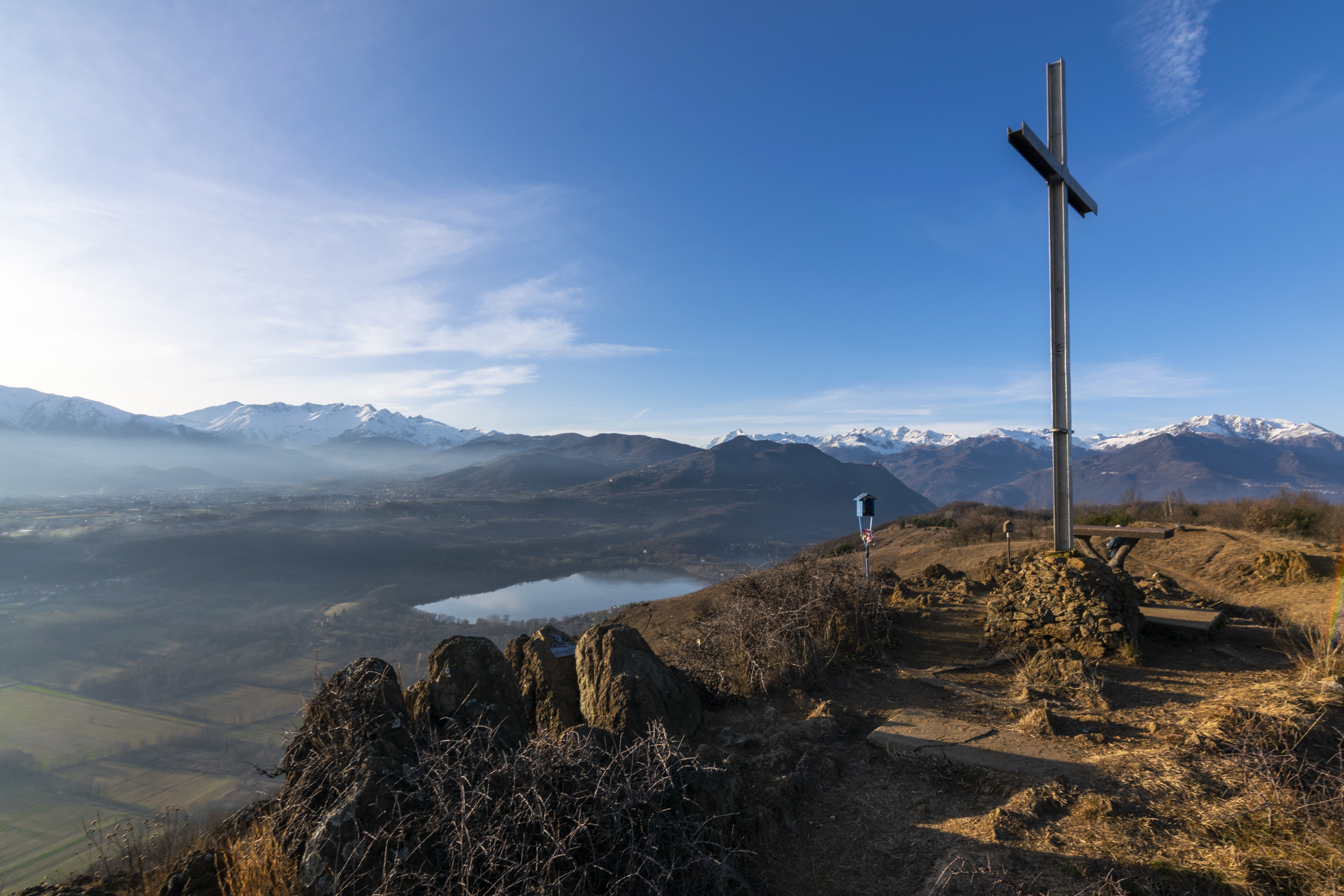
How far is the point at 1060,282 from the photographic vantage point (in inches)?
293

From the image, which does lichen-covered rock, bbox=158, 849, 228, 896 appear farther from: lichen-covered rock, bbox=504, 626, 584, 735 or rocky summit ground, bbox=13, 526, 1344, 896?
lichen-covered rock, bbox=504, 626, 584, 735

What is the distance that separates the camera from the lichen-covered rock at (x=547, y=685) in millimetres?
5117

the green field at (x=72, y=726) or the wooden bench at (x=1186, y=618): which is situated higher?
the wooden bench at (x=1186, y=618)

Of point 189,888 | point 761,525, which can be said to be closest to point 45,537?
point 761,525

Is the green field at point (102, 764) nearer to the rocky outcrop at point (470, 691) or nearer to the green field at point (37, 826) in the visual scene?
the green field at point (37, 826)

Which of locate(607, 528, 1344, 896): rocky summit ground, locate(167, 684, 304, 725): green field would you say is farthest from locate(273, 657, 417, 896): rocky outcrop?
locate(167, 684, 304, 725): green field

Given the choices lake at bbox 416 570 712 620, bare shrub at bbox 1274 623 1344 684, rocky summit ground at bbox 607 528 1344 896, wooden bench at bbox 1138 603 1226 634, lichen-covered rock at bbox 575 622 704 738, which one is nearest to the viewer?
rocky summit ground at bbox 607 528 1344 896

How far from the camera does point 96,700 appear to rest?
53.2 metres

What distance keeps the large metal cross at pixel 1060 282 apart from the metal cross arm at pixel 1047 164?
0.01 metres

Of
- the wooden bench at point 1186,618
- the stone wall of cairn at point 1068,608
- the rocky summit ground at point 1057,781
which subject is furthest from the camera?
the wooden bench at point 1186,618

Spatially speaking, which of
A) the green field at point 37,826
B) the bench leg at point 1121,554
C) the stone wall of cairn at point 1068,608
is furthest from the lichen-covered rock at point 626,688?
the green field at point 37,826

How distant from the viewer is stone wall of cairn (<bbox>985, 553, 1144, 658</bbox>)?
6.74 m

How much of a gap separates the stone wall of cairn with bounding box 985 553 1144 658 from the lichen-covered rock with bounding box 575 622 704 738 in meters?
4.71

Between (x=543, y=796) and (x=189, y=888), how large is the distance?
6.87 feet
